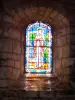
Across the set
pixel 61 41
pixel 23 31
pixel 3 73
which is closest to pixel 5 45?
pixel 3 73

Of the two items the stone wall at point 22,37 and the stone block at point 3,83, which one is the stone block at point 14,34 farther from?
the stone block at point 3,83

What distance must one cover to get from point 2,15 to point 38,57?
47.3 inches

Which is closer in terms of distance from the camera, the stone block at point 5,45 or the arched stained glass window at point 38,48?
the stone block at point 5,45

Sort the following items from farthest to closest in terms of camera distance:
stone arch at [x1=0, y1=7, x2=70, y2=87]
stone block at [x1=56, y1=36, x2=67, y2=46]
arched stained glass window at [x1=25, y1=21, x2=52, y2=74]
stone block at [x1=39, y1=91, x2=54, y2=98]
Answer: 1. arched stained glass window at [x1=25, y1=21, x2=52, y2=74]
2. stone block at [x1=56, y1=36, x2=67, y2=46]
3. stone arch at [x1=0, y1=7, x2=70, y2=87]
4. stone block at [x1=39, y1=91, x2=54, y2=98]

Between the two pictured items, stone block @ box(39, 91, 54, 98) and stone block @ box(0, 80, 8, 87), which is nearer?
stone block @ box(39, 91, 54, 98)

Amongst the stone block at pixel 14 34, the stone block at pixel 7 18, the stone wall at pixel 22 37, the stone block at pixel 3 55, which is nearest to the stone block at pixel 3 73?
the stone wall at pixel 22 37

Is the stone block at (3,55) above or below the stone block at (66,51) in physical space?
below

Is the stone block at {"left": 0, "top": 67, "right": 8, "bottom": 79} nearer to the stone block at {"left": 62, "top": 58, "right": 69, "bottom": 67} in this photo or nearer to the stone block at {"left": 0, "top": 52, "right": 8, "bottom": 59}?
the stone block at {"left": 0, "top": 52, "right": 8, "bottom": 59}

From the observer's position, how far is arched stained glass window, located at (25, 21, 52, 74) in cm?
841

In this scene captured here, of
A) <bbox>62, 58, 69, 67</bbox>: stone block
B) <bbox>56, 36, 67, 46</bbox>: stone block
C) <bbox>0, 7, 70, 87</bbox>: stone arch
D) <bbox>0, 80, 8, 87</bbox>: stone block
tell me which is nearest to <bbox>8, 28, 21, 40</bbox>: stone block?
<bbox>0, 7, 70, 87</bbox>: stone arch

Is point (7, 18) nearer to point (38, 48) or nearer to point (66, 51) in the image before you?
point (38, 48)

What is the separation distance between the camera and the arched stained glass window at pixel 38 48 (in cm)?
841

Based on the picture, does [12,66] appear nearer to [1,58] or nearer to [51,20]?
[1,58]

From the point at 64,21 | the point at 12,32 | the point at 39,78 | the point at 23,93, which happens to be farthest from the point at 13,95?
the point at 64,21
